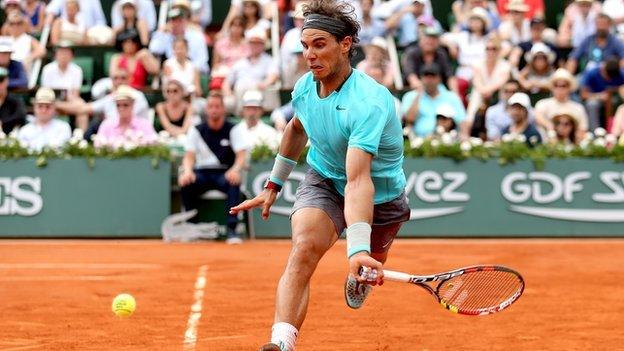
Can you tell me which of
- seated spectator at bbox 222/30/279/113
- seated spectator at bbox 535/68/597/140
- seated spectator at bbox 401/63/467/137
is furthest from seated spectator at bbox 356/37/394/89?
seated spectator at bbox 535/68/597/140

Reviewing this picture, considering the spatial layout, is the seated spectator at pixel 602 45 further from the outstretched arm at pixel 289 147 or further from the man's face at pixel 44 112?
the outstretched arm at pixel 289 147

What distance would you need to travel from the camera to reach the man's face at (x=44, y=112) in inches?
555

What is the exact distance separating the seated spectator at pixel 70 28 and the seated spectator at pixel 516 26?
18.8 feet

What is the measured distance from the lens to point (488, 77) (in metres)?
15.7

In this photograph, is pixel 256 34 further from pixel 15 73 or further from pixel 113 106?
pixel 15 73

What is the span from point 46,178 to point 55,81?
7.90 feet

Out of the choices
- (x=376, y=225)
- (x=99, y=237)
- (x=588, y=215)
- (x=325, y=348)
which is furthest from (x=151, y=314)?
(x=588, y=215)

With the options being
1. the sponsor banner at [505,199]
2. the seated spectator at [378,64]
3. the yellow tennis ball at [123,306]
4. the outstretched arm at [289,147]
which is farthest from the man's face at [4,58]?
the outstretched arm at [289,147]

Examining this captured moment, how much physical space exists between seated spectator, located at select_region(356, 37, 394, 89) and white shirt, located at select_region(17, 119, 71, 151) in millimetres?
3587

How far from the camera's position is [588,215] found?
548 inches

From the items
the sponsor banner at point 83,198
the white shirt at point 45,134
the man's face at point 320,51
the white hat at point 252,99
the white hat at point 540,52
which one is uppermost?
the man's face at point 320,51

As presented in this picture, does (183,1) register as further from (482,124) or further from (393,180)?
(393,180)

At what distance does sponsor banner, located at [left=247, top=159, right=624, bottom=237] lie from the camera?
45.3ft

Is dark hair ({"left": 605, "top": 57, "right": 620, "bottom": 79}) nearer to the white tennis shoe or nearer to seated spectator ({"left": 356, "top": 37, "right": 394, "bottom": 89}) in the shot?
seated spectator ({"left": 356, "top": 37, "right": 394, "bottom": 89})
